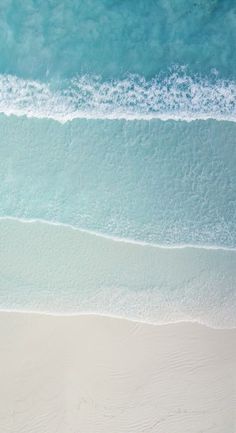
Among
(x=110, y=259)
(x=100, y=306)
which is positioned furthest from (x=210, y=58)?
(x=100, y=306)

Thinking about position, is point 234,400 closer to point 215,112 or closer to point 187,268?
point 187,268

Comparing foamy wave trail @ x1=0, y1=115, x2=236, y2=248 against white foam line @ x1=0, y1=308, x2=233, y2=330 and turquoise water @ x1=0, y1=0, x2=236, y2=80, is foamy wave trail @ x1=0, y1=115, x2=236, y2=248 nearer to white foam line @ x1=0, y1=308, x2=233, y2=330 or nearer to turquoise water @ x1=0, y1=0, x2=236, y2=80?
turquoise water @ x1=0, y1=0, x2=236, y2=80

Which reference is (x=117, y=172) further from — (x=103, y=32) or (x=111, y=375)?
(x=111, y=375)

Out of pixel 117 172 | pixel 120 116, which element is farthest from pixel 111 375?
pixel 120 116

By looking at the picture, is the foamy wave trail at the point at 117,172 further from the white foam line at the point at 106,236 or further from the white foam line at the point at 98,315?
the white foam line at the point at 98,315

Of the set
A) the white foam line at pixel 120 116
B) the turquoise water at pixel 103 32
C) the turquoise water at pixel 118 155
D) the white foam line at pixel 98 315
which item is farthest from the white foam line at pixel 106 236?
the turquoise water at pixel 103 32

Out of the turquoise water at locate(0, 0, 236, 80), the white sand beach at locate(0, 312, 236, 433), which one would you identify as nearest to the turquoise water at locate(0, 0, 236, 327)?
the turquoise water at locate(0, 0, 236, 80)

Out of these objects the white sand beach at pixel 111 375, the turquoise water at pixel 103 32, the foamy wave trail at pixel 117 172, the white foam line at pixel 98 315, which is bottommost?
the white sand beach at pixel 111 375
